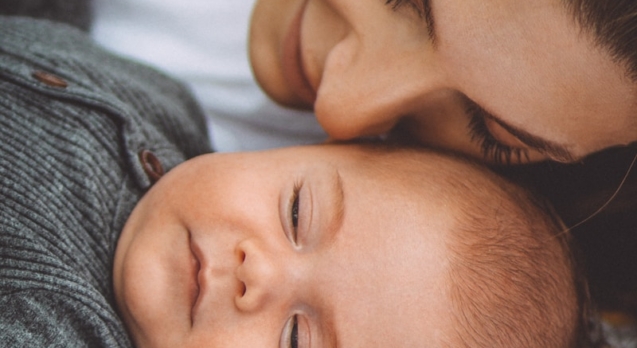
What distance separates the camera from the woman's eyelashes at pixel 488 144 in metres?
0.94

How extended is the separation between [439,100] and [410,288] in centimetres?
31

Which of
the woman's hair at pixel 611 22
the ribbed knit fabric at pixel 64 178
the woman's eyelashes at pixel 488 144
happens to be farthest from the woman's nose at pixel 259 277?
the woman's hair at pixel 611 22

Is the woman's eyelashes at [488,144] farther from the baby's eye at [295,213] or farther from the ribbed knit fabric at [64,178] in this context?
the ribbed knit fabric at [64,178]

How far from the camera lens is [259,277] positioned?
0.87 metres

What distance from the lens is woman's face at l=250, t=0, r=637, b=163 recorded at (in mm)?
772

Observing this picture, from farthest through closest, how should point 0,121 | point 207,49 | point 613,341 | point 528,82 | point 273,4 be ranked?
point 207,49
point 613,341
point 273,4
point 0,121
point 528,82

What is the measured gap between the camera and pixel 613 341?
4.29 feet

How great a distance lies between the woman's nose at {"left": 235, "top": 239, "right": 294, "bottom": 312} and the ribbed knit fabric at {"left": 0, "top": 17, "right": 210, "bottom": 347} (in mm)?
206

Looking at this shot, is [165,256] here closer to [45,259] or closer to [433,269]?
[45,259]

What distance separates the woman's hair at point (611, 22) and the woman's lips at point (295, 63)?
532mm

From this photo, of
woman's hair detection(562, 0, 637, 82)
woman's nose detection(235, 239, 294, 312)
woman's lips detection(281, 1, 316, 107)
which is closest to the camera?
woman's hair detection(562, 0, 637, 82)

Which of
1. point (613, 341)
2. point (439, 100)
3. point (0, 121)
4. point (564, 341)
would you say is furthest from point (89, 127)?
point (613, 341)

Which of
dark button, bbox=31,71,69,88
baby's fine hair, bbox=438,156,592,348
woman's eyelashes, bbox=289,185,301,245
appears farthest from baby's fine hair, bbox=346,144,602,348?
dark button, bbox=31,71,69,88

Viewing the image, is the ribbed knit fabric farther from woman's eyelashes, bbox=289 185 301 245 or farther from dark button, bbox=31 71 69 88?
woman's eyelashes, bbox=289 185 301 245
